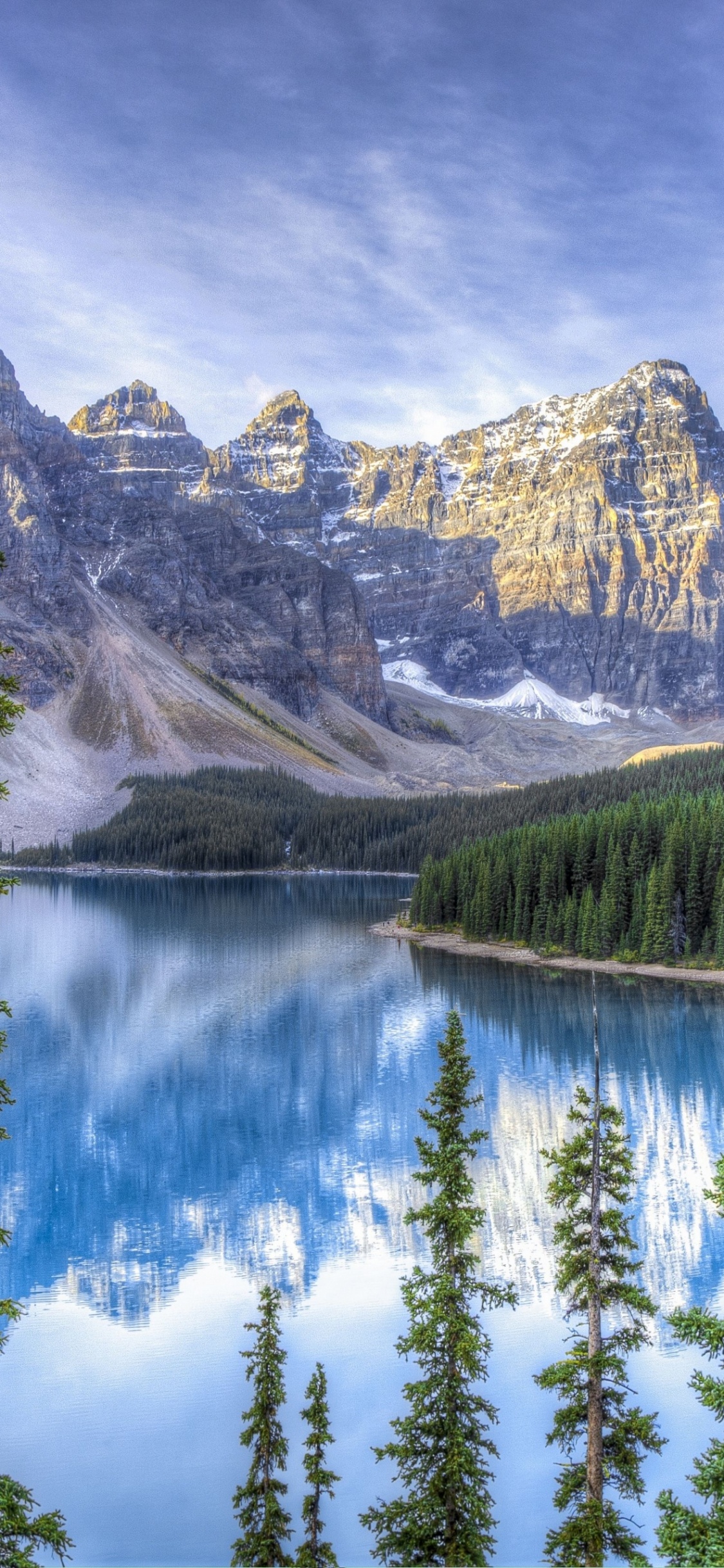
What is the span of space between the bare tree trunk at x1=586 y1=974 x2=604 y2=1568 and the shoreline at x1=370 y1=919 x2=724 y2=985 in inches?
1851

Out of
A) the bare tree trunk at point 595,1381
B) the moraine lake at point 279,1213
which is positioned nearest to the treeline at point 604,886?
the moraine lake at point 279,1213

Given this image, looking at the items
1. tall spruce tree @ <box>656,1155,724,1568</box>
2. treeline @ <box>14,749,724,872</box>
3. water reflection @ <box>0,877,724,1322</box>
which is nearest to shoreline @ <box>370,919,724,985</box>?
water reflection @ <box>0,877,724,1322</box>

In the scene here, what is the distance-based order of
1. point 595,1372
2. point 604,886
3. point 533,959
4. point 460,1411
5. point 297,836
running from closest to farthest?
1. point 595,1372
2. point 460,1411
3. point 533,959
4. point 604,886
5. point 297,836

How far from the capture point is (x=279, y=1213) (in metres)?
30.7

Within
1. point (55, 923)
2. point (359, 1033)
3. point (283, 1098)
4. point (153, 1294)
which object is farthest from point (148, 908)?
point (153, 1294)

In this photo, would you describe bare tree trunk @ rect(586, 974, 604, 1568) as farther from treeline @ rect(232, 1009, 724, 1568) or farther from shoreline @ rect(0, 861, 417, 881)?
shoreline @ rect(0, 861, 417, 881)

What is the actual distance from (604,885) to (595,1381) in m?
65.4

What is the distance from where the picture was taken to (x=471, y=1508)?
13.5 meters

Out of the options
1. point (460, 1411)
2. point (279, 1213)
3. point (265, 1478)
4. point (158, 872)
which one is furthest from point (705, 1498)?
point (158, 872)

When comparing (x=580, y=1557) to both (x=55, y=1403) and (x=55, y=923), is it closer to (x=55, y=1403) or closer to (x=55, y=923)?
(x=55, y=1403)

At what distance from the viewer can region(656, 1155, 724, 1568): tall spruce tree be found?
375 inches

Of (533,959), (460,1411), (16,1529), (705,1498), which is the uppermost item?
(533,959)

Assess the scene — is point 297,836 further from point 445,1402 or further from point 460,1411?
point 445,1402

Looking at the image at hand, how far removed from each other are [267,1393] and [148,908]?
361 feet
